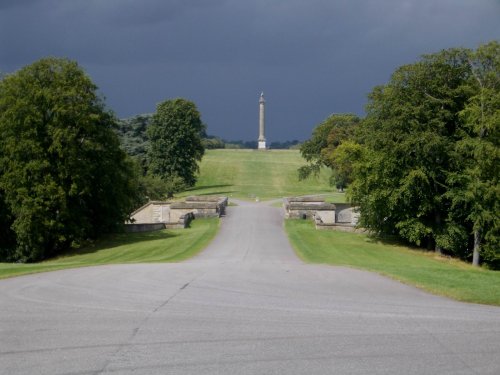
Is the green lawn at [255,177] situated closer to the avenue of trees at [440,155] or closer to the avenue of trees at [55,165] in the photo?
the avenue of trees at [440,155]

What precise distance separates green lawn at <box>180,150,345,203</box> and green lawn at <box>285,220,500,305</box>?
1118 inches

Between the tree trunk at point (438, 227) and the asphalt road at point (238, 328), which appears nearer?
the asphalt road at point (238, 328)

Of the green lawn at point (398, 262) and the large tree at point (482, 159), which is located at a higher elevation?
the large tree at point (482, 159)

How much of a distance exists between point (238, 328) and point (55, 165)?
31.5 metres

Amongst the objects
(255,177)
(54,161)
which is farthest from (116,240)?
(255,177)

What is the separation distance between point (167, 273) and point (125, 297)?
5281 mm

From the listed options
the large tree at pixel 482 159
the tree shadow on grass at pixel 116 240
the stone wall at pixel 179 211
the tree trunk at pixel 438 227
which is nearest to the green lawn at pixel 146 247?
the tree shadow on grass at pixel 116 240

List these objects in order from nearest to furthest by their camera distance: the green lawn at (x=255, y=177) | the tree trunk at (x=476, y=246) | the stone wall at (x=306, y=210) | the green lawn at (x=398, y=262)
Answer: the green lawn at (x=398, y=262) → the tree trunk at (x=476, y=246) → the stone wall at (x=306, y=210) → the green lawn at (x=255, y=177)

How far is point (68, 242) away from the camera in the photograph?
41.7m

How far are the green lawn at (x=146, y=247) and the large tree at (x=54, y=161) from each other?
1.70 meters

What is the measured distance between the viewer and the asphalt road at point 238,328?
26.2 feet

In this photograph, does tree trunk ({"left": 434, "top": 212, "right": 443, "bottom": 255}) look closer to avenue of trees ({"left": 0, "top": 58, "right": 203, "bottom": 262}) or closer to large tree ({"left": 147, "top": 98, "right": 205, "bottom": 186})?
avenue of trees ({"left": 0, "top": 58, "right": 203, "bottom": 262})

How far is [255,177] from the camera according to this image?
100m

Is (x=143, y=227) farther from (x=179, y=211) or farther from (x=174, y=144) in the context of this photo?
(x=174, y=144)
